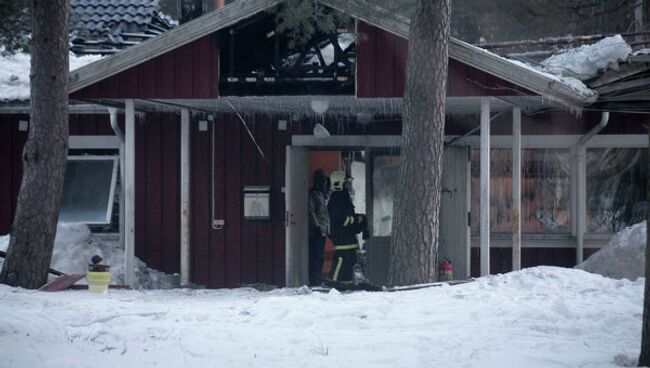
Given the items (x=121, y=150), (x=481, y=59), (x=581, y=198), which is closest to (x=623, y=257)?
(x=581, y=198)

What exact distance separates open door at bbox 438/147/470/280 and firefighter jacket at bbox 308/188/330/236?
6.16 ft

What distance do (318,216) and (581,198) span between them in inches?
172

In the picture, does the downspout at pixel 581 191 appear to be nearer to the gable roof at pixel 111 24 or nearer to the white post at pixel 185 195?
the white post at pixel 185 195

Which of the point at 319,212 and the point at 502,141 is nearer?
the point at 319,212

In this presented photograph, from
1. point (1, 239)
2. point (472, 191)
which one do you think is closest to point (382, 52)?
point (472, 191)

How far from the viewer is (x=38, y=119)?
489 inches

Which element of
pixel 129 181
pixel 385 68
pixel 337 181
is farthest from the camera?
pixel 337 181

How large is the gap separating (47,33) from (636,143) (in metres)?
9.40

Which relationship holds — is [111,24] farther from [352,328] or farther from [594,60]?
[352,328]

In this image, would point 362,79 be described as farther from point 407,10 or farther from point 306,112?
point 306,112

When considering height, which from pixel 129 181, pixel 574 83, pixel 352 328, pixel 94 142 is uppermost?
pixel 574 83

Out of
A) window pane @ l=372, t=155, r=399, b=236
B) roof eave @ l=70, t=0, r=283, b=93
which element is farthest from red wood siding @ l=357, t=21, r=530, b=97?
window pane @ l=372, t=155, r=399, b=236

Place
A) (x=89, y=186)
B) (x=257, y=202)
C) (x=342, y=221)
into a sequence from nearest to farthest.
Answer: (x=342, y=221), (x=257, y=202), (x=89, y=186)

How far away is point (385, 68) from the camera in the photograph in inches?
499
